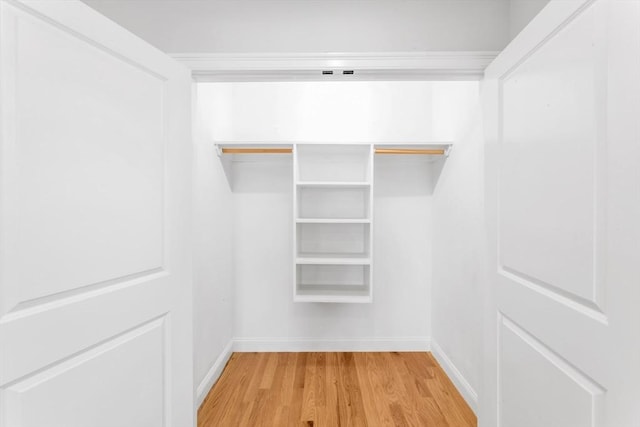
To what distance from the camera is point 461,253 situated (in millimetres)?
2094

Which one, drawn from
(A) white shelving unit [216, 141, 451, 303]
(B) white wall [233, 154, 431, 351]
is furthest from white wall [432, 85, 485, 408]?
(A) white shelving unit [216, 141, 451, 303]

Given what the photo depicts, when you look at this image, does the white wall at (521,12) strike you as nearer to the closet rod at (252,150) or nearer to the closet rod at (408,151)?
the closet rod at (408,151)

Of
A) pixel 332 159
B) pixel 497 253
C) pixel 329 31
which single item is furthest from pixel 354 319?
pixel 329 31

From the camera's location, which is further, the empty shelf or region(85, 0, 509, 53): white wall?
the empty shelf

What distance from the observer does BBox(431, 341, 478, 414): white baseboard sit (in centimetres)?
188

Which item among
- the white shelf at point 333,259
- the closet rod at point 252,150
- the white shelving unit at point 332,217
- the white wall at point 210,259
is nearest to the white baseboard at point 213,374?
the white wall at point 210,259

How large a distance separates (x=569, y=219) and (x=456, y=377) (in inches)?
68.0

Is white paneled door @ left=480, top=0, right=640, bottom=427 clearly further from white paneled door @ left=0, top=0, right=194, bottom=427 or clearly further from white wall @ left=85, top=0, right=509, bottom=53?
white paneled door @ left=0, top=0, right=194, bottom=427

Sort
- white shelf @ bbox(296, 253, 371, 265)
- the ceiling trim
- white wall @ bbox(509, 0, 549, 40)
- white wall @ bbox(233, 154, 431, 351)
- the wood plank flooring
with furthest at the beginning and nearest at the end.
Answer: white wall @ bbox(233, 154, 431, 351), white shelf @ bbox(296, 253, 371, 265), the wood plank flooring, the ceiling trim, white wall @ bbox(509, 0, 549, 40)

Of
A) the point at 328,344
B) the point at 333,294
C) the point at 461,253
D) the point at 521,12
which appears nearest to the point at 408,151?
the point at 461,253

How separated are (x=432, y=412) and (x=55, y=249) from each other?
2.09 metres

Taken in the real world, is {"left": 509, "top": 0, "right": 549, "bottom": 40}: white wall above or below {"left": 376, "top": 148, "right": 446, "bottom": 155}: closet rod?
above

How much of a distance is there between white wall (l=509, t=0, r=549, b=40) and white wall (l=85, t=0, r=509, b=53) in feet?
0.08

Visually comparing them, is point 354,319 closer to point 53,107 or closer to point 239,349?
point 239,349
